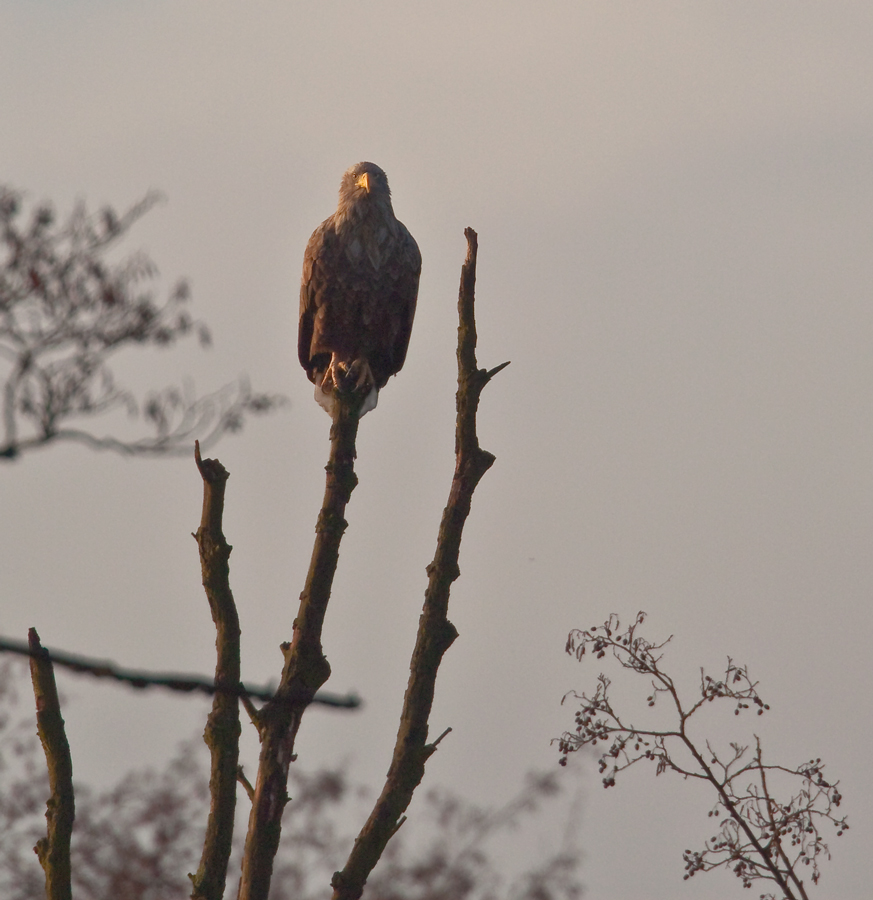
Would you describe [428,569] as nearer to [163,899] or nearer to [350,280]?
[350,280]

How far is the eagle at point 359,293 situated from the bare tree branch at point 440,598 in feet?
12.2

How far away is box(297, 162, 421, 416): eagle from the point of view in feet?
30.7

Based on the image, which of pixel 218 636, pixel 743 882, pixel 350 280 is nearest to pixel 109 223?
pixel 218 636

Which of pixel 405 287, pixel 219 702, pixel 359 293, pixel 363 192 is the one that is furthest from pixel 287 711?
pixel 363 192

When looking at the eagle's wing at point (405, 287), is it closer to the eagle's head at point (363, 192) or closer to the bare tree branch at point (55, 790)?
the eagle's head at point (363, 192)

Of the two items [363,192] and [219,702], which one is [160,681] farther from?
[363,192]

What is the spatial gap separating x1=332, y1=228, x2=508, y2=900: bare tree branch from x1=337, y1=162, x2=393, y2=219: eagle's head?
4.38 meters

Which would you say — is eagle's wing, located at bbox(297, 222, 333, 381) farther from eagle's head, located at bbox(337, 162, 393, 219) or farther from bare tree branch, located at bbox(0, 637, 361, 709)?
bare tree branch, located at bbox(0, 637, 361, 709)

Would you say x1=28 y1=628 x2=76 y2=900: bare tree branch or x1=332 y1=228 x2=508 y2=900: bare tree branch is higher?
x1=332 y1=228 x2=508 y2=900: bare tree branch

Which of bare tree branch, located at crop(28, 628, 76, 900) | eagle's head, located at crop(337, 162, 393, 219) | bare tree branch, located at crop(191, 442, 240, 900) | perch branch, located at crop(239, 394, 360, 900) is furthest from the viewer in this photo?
eagle's head, located at crop(337, 162, 393, 219)

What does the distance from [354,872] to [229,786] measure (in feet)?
1.84

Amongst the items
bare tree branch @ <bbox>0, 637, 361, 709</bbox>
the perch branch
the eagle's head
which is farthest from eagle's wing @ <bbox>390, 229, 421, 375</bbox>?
bare tree branch @ <bbox>0, 637, 361, 709</bbox>

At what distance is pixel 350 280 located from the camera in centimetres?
930

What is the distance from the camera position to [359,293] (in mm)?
9297
